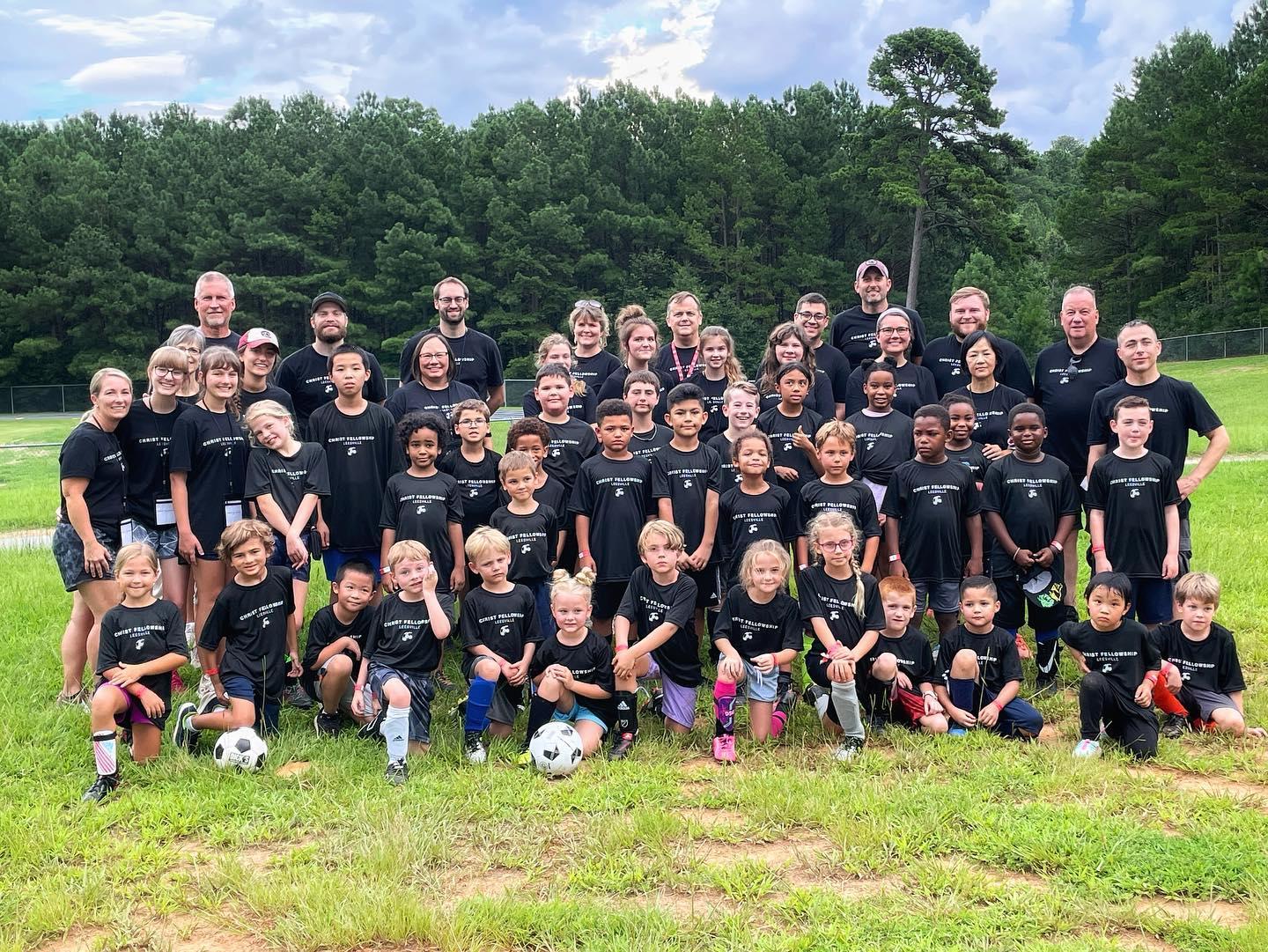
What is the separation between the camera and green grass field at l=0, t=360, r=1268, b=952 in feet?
13.0

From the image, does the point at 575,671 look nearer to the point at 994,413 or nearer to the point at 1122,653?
the point at 1122,653

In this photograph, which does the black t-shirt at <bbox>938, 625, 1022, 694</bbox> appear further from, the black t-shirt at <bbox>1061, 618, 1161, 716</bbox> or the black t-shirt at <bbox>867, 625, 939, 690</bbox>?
the black t-shirt at <bbox>1061, 618, 1161, 716</bbox>

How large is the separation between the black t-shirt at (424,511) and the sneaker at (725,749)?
2.06m

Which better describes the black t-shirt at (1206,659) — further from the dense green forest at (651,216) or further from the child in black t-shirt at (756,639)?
the dense green forest at (651,216)

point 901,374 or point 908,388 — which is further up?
point 901,374

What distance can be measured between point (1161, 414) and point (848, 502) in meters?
2.21

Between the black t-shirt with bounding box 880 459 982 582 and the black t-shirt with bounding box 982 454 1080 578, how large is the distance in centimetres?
15

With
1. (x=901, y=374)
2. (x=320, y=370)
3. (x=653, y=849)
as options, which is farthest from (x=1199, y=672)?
(x=320, y=370)

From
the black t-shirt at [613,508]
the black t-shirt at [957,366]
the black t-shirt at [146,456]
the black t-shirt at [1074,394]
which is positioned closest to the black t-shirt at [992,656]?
the black t-shirt at [1074,394]

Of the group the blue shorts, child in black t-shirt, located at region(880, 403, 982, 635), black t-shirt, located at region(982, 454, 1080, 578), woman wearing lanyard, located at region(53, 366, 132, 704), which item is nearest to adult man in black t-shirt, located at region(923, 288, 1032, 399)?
black t-shirt, located at region(982, 454, 1080, 578)

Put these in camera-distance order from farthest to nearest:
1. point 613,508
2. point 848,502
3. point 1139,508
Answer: point 613,508
point 848,502
point 1139,508

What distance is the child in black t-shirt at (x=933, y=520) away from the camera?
22.1 ft

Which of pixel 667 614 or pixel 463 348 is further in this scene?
pixel 463 348

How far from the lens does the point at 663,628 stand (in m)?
6.09
